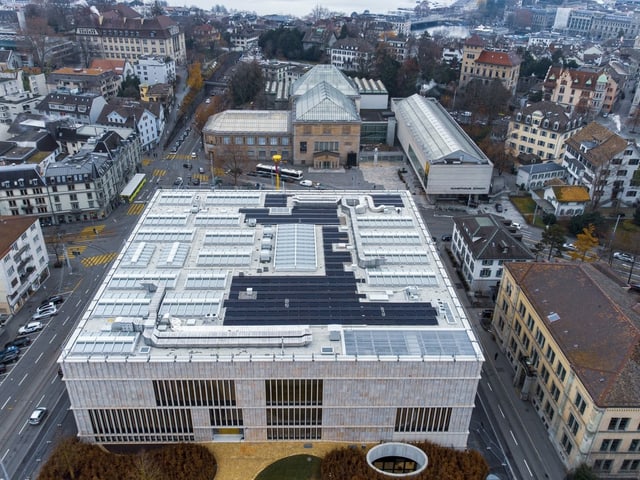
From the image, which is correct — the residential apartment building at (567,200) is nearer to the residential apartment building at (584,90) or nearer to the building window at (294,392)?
the residential apartment building at (584,90)

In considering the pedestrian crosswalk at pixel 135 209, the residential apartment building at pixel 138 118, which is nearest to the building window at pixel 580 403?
the pedestrian crosswalk at pixel 135 209

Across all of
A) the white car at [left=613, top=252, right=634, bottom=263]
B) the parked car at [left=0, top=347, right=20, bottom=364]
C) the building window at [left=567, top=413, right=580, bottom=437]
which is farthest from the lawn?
the white car at [left=613, top=252, right=634, bottom=263]

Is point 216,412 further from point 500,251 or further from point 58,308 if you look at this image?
point 500,251

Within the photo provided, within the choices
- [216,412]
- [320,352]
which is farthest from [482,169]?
[216,412]

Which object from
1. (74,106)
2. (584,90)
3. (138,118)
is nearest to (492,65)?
(584,90)

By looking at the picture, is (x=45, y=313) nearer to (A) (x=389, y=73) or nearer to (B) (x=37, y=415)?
(B) (x=37, y=415)

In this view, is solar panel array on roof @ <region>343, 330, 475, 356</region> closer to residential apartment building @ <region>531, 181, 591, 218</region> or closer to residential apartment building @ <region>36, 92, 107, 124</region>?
residential apartment building @ <region>531, 181, 591, 218</region>
